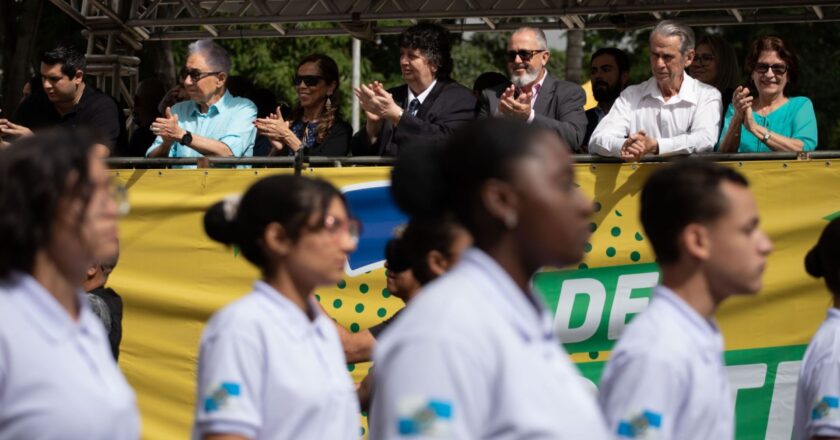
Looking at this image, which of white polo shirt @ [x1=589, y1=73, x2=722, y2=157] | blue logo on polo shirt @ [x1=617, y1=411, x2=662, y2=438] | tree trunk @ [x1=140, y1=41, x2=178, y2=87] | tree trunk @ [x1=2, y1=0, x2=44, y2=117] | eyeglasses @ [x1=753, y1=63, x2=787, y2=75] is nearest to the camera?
blue logo on polo shirt @ [x1=617, y1=411, x2=662, y2=438]

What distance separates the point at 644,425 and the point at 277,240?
3.94 ft

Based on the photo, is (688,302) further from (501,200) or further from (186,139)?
(186,139)

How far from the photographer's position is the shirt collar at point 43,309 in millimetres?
2889

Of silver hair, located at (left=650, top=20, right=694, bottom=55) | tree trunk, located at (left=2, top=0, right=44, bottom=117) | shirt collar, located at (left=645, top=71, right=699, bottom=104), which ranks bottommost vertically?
tree trunk, located at (left=2, top=0, right=44, bottom=117)

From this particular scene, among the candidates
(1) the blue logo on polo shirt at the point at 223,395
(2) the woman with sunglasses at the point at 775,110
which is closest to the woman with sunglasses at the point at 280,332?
(1) the blue logo on polo shirt at the point at 223,395

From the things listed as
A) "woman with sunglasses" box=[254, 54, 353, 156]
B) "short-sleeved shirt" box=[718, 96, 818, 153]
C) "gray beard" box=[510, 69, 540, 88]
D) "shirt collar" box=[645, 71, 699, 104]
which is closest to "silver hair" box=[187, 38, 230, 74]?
"woman with sunglasses" box=[254, 54, 353, 156]

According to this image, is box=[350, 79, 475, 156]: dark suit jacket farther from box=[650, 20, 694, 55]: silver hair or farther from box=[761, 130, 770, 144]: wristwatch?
box=[761, 130, 770, 144]: wristwatch

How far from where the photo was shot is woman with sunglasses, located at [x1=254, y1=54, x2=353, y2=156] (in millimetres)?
7496

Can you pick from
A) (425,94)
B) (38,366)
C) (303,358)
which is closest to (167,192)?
(425,94)

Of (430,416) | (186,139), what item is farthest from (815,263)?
(186,139)

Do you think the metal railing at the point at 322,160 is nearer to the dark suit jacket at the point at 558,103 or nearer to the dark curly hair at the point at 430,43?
the dark suit jacket at the point at 558,103

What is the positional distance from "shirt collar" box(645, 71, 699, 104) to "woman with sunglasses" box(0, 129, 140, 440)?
4.42m

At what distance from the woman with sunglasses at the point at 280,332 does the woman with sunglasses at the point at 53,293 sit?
1.73 feet

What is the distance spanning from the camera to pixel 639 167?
662cm
